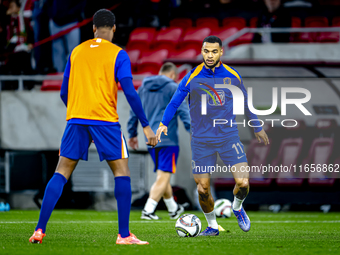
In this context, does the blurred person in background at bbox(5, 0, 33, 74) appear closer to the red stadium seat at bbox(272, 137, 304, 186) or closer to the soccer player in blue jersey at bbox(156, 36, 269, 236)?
the red stadium seat at bbox(272, 137, 304, 186)

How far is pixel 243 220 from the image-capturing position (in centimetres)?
502

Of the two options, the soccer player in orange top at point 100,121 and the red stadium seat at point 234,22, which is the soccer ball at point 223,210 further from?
the red stadium seat at point 234,22

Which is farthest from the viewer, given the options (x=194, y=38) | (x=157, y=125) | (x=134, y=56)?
(x=194, y=38)

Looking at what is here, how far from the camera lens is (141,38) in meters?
13.8

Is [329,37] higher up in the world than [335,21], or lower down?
lower down

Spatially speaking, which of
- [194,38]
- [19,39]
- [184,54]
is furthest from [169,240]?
[194,38]

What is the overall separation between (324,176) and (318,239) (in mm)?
4224

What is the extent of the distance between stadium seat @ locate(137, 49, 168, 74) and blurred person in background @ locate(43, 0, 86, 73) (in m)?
1.53

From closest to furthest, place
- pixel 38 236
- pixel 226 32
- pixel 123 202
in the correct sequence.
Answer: pixel 38 236 < pixel 123 202 < pixel 226 32

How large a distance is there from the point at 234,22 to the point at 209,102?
9574mm

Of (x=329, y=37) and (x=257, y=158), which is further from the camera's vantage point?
(x=329, y=37)

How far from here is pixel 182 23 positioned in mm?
14695

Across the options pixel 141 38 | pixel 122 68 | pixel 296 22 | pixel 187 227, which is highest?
pixel 122 68

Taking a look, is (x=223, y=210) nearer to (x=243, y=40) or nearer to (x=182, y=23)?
(x=243, y=40)
